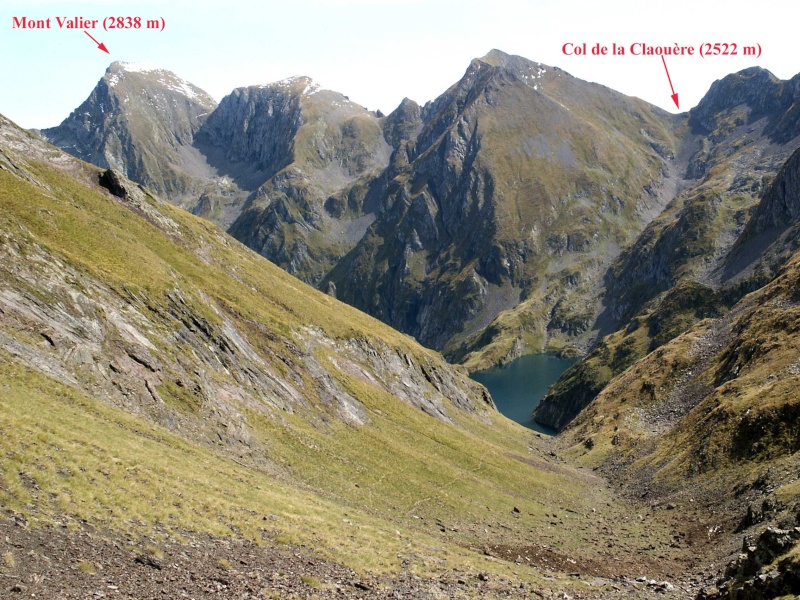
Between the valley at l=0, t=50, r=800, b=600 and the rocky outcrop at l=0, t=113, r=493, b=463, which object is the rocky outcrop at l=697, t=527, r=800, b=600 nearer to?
the valley at l=0, t=50, r=800, b=600

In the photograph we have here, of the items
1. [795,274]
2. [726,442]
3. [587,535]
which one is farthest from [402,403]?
[795,274]

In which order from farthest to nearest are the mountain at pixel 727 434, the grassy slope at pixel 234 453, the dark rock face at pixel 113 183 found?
the dark rock face at pixel 113 183, the mountain at pixel 727 434, the grassy slope at pixel 234 453

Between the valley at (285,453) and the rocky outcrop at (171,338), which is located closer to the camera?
the valley at (285,453)

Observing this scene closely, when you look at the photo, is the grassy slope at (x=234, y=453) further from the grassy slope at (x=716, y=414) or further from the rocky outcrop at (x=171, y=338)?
the grassy slope at (x=716, y=414)

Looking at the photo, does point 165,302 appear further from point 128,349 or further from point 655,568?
point 655,568

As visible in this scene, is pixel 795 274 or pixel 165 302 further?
pixel 795 274

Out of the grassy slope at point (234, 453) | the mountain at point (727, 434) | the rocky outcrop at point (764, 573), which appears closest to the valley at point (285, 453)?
the rocky outcrop at point (764, 573)

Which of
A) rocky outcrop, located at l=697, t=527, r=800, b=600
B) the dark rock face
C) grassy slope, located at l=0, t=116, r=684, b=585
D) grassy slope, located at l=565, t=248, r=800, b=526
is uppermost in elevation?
grassy slope, located at l=565, t=248, r=800, b=526

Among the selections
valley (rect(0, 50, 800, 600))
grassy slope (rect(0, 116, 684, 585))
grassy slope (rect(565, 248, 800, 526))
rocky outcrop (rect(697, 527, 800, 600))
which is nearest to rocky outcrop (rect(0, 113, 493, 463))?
valley (rect(0, 50, 800, 600))
